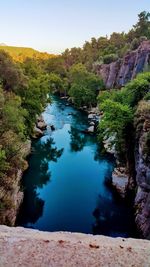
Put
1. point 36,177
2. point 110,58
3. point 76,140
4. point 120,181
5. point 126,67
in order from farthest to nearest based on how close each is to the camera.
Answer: point 110,58, point 126,67, point 76,140, point 36,177, point 120,181

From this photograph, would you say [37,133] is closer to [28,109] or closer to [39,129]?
[39,129]

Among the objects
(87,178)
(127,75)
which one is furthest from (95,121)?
(87,178)

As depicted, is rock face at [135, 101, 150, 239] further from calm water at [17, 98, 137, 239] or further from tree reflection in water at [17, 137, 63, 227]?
tree reflection in water at [17, 137, 63, 227]

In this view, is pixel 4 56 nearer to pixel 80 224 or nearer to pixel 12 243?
pixel 80 224

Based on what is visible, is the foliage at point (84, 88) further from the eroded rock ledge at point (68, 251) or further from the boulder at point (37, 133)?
the eroded rock ledge at point (68, 251)

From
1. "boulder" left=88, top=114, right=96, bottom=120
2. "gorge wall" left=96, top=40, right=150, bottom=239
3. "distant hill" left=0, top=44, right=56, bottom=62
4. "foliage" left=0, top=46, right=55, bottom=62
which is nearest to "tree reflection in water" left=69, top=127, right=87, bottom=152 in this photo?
"boulder" left=88, top=114, right=96, bottom=120

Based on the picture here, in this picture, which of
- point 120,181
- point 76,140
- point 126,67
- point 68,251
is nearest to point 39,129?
point 76,140

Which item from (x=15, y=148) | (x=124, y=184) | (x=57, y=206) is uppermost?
(x=15, y=148)
